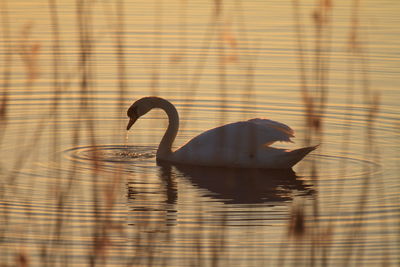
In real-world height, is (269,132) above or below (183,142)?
above

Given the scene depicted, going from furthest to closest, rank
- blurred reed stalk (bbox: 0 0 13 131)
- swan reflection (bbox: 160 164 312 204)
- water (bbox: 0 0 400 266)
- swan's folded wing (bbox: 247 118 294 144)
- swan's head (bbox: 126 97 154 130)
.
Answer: swan's head (bbox: 126 97 154 130) < swan's folded wing (bbox: 247 118 294 144) < swan reflection (bbox: 160 164 312 204) < water (bbox: 0 0 400 266) < blurred reed stalk (bbox: 0 0 13 131)

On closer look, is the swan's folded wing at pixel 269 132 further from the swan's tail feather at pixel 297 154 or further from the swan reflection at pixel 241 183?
the swan reflection at pixel 241 183

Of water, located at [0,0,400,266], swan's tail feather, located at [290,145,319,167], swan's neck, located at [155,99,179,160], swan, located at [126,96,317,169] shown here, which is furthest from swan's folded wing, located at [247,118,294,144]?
swan's neck, located at [155,99,179,160]

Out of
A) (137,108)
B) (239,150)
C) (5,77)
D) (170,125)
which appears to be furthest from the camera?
(170,125)

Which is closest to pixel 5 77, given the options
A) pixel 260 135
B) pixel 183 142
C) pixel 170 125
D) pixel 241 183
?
pixel 241 183

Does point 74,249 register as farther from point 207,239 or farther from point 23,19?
point 23,19

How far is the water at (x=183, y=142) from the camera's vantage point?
5.57 meters

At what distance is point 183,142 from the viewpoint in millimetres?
10719

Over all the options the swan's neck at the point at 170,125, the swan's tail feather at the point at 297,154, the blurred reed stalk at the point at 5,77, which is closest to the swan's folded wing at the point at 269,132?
the swan's tail feather at the point at 297,154

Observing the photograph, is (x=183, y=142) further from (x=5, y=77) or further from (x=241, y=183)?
(x=5, y=77)

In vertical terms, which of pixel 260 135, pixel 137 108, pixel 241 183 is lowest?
pixel 241 183

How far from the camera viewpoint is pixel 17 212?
7238 mm

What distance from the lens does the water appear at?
18.3 feet

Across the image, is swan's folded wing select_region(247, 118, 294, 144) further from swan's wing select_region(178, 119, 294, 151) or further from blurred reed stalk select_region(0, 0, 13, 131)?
blurred reed stalk select_region(0, 0, 13, 131)
